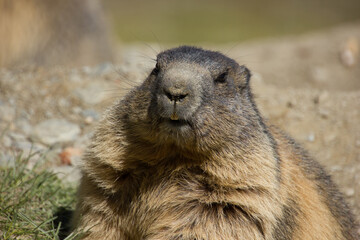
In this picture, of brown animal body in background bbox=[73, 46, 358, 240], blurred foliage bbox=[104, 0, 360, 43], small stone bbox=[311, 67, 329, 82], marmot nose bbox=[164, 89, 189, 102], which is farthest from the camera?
blurred foliage bbox=[104, 0, 360, 43]

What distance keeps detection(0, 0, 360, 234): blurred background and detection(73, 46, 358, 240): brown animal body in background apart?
1.95 ft

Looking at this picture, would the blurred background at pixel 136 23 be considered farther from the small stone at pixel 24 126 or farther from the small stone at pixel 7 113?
the small stone at pixel 24 126

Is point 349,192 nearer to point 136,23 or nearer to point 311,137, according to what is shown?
point 311,137

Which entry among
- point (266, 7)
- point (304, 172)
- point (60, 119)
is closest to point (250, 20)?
point (266, 7)

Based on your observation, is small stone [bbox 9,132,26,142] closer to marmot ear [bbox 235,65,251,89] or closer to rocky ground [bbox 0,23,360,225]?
rocky ground [bbox 0,23,360,225]

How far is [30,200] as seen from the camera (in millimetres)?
4180

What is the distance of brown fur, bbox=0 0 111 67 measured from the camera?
7277mm

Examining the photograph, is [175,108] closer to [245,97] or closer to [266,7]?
[245,97]

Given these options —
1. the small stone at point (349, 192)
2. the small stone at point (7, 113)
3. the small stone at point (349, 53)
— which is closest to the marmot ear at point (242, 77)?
the small stone at point (349, 192)

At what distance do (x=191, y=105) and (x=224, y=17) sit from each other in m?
16.4

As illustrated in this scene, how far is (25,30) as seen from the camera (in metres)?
7.44

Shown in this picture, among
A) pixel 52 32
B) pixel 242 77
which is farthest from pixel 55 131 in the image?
pixel 52 32

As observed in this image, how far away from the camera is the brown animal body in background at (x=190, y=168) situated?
9.98ft

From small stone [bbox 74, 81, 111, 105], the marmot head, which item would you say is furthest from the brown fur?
the marmot head
